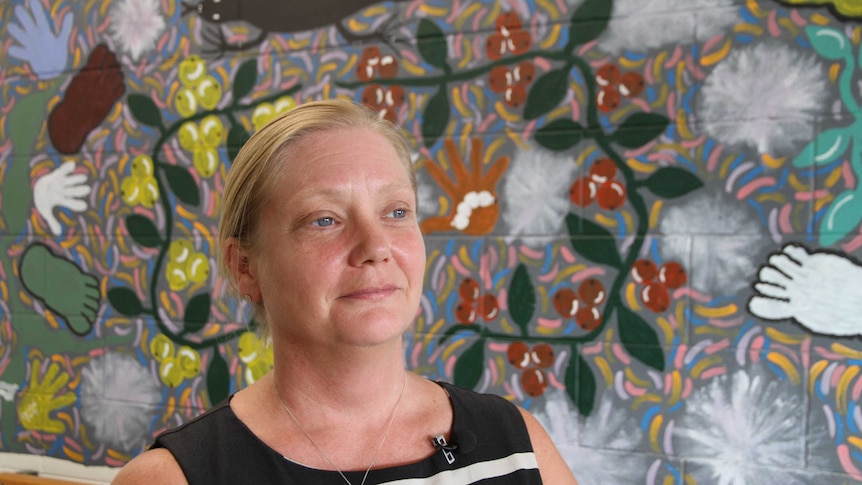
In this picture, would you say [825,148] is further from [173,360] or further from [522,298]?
[173,360]

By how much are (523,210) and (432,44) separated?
608 mm

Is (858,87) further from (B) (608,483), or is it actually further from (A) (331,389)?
(A) (331,389)

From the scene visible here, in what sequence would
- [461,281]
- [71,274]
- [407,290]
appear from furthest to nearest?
[71,274] < [461,281] < [407,290]

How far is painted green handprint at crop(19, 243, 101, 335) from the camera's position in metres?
2.93

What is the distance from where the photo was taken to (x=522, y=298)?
2.31 m

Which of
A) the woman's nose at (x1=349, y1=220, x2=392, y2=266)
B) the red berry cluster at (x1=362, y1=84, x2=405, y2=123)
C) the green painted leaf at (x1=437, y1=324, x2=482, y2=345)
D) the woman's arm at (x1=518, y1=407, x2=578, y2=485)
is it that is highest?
the woman's nose at (x1=349, y1=220, x2=392, y2=266)

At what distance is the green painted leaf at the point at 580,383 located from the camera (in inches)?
88.0

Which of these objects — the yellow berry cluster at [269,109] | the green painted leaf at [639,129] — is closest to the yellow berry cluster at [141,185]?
the yellow berry cluster at [269,109]

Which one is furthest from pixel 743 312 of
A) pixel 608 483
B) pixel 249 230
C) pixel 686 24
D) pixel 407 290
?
pixel 249 230

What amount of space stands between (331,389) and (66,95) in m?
2.43

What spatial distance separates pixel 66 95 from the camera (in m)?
2.99

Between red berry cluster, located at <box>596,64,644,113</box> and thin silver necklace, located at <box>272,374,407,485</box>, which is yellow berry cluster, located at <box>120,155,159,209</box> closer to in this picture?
red berry cluster, located at <box>596,64,644,113</box>

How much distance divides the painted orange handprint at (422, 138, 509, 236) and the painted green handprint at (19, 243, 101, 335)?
56.8 inches

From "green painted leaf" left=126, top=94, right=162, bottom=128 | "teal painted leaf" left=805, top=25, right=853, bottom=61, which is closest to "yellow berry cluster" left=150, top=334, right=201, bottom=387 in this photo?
"green painted leaf" left=126, top=94, right=162, bottom=128
